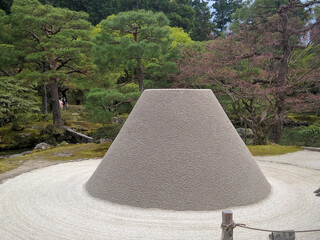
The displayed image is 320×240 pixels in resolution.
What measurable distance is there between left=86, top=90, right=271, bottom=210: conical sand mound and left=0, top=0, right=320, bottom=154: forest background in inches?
230

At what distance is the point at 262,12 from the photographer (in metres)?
19.0

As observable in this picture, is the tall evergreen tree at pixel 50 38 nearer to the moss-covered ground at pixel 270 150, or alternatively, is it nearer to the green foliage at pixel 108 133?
the green foliage at pixel 108 133

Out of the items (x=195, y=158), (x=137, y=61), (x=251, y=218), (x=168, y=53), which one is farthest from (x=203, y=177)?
(x=168, y=53)

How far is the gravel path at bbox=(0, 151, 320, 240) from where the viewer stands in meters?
4.47

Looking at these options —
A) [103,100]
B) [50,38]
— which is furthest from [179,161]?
[50,38]

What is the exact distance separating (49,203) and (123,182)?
59.1 inches

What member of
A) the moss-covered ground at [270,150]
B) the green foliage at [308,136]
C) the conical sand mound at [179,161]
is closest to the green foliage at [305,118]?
the green foliage at [308,136]

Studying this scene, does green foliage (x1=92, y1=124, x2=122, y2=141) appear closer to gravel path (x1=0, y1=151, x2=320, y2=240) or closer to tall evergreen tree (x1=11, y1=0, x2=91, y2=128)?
tall evergreen tree (x1=11, y1=0, x2=91, y2=128)

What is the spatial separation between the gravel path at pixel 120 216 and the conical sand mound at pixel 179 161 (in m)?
0.22

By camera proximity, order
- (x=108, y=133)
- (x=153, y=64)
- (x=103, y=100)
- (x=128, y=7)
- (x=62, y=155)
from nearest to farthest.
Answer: (x=62, y=155), (x=103, y=100), (x=108, y=133), (x=153, y=64), (x=128, y=7)

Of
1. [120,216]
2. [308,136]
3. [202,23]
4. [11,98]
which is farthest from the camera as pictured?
[202,23]

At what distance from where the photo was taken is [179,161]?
5.74m

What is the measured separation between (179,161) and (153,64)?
9.13m

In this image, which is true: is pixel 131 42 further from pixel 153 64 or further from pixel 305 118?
pixel 305 118
